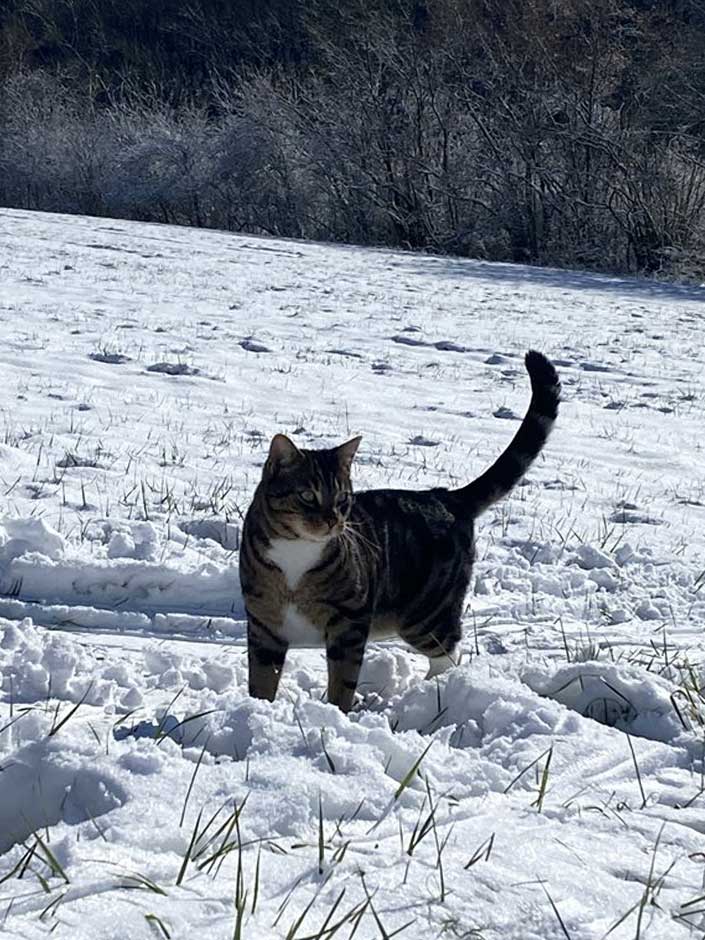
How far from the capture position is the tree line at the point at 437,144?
68.0 ft

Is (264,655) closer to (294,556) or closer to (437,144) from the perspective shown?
(294,556)

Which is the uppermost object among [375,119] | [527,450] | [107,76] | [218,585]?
[107,76]

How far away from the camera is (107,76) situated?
3581cm

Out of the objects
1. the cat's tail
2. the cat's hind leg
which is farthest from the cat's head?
the cat's tail

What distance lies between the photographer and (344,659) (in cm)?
364

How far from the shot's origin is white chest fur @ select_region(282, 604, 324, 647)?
3705mm

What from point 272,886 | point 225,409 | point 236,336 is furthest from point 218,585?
point 236,336

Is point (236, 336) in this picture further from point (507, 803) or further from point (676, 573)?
point (507, 803)

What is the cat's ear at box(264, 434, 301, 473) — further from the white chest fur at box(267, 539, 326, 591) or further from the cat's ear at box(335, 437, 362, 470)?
the white chest fur at box(267, 539, 326, 591)

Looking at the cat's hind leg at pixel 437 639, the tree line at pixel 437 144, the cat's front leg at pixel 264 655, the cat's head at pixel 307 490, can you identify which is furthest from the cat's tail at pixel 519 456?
the tree line at pixel 437 144

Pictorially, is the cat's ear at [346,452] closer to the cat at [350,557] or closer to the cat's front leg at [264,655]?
the cat at [350,557]

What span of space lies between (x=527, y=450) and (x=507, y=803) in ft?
6.55

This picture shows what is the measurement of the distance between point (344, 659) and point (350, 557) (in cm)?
32

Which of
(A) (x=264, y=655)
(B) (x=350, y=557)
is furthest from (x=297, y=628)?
(B) (x=350, y=557)
